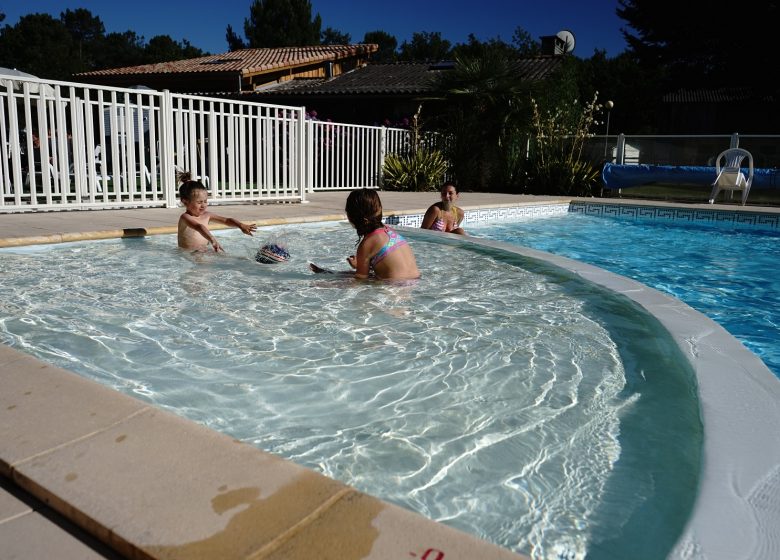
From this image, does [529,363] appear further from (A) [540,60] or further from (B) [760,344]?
(A) [540,60]

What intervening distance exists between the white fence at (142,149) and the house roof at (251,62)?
10.8m

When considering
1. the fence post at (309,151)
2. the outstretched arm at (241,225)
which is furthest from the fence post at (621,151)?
the outstretched arm at (241,225)

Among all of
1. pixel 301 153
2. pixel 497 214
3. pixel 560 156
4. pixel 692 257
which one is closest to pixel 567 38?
pixel 560 156

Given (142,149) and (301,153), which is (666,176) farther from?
(142,149)

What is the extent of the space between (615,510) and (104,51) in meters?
79.8

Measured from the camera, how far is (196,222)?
5.78m

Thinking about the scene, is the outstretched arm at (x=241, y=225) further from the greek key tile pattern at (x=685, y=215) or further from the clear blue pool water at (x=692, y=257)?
the greek key tile pattern at (x=685, y=215)

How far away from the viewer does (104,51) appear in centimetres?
6994

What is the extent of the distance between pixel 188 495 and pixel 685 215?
40.3ft

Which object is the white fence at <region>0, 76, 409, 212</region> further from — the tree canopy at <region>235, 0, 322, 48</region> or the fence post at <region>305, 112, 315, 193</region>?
the tree canopy at <region>235, 0, 322, 48</region>

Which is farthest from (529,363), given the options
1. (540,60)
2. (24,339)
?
(540,60)

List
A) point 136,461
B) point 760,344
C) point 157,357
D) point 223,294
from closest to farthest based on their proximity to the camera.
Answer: point 136,461 < point 157,357 < point 760,344 < point 223,294

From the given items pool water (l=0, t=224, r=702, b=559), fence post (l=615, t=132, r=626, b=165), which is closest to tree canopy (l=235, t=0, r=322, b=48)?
fence post (l=615, t=132, r=626, b=165)

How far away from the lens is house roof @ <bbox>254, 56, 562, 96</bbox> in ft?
65.7
